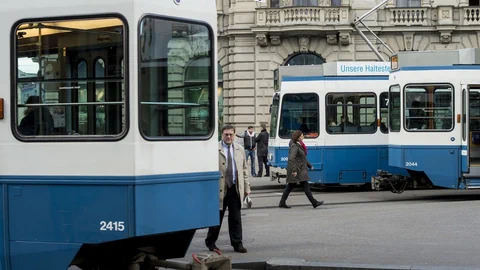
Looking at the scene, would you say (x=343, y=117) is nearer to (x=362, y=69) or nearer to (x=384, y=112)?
(x=384, y=112)

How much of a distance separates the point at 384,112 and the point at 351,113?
848mm

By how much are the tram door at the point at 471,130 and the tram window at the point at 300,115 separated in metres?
4.48

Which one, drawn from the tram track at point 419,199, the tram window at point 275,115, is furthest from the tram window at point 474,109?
the tram window at point 275,115

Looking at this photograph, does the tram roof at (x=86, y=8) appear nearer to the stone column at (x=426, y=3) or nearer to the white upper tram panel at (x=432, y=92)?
the white upper tram panel at (x=432, y=92)

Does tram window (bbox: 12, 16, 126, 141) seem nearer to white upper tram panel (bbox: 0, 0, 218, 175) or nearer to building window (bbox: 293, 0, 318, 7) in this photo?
white upper tram panel (bbox: 0, 0, 218, 175)

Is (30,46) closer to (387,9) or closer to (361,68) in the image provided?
(361,68)

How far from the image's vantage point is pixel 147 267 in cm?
874

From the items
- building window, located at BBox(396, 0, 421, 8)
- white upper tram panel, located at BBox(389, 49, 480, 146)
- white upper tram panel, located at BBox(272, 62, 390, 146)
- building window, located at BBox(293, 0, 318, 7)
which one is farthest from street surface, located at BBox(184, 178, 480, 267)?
building window, located at BBox(396, 0, 421, 8)

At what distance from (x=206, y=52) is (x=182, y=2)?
0.55m

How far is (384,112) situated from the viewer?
23.0 metres

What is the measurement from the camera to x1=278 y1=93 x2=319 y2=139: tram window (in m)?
23.0

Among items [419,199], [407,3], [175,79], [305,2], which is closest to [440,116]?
[419,199]

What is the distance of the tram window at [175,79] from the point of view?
7938 mm

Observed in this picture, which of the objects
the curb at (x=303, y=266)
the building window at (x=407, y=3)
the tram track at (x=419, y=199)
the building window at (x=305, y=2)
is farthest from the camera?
the building window at (x=407, y=3)
